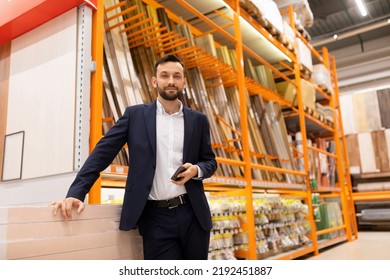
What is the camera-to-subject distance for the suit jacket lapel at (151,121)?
1.79 meters

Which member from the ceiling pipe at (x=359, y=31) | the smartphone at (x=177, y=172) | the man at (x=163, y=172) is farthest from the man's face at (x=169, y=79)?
the ceiling pipe at (x=359, y=31)

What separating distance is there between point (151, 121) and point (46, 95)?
1.17 meters

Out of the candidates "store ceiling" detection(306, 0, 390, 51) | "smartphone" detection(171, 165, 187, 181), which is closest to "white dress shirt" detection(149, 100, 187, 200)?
"smartphone" detection(171, 165, 187, 181)

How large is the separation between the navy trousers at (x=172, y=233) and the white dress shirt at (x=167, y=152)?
0.27ft

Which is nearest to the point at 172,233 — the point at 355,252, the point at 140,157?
the point at 140,157

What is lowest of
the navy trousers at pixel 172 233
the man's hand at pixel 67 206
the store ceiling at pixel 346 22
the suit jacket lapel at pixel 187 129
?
the navy trousers at pixel 172 233

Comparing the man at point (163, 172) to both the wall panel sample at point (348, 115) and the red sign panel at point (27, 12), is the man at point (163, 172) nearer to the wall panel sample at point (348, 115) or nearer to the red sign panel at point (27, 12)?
the red sign panel at point (27, 12)

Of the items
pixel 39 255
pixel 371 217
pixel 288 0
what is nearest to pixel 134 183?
pixel 39 255

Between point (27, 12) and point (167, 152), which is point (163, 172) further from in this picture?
point (27, 12)

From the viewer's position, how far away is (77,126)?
229cm

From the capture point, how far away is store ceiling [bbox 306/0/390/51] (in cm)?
914

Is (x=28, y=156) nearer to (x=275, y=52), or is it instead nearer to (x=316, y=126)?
(x=275, y=52)

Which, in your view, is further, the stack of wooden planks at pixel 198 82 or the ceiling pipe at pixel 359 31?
the ceiling pipe at pixel 359 31
